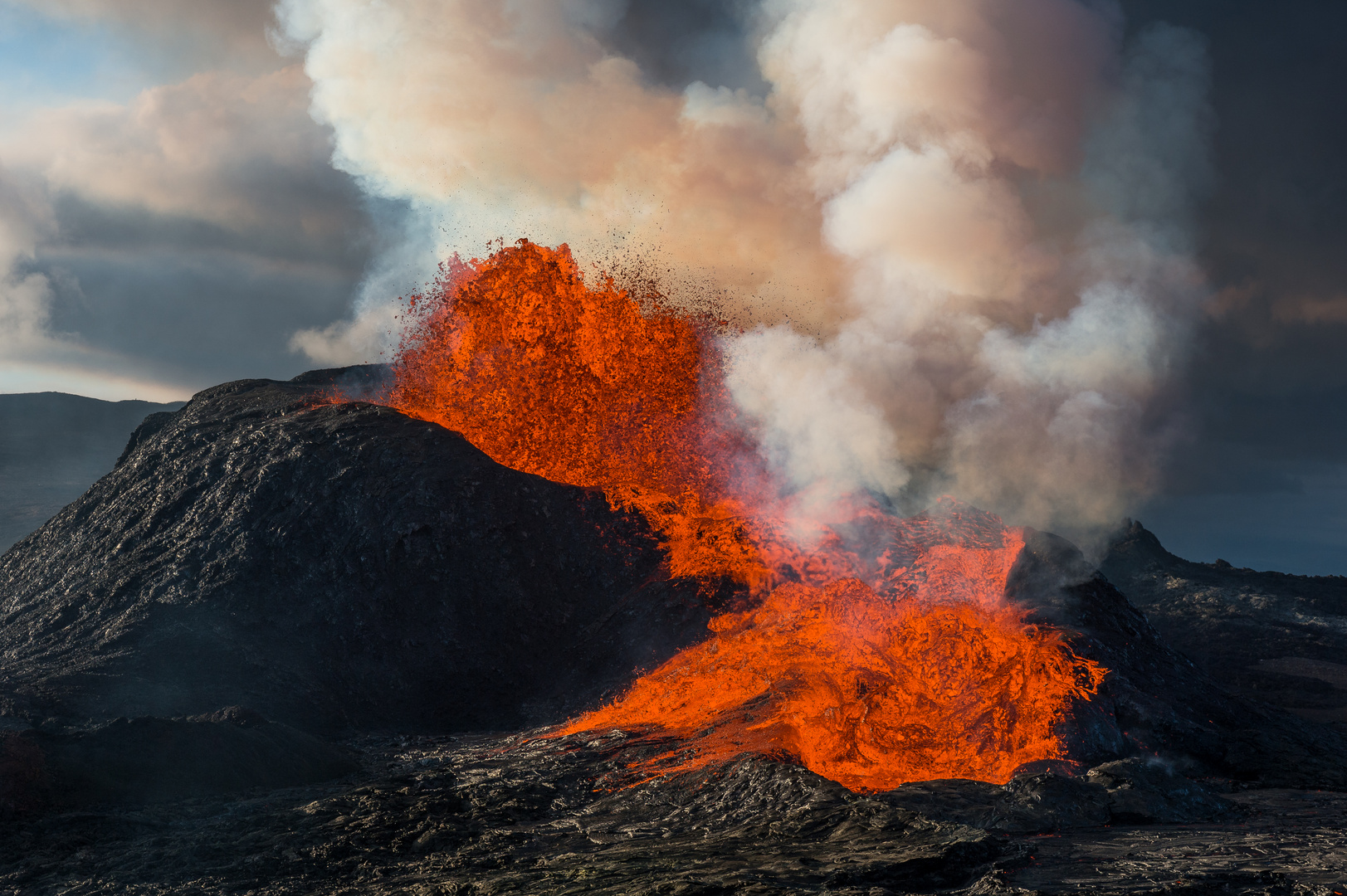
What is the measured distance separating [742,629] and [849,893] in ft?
47.2

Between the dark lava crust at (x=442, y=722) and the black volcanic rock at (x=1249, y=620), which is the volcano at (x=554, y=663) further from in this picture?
the black volcanic rock at (x=1249, y=620)

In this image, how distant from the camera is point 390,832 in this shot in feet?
42.9

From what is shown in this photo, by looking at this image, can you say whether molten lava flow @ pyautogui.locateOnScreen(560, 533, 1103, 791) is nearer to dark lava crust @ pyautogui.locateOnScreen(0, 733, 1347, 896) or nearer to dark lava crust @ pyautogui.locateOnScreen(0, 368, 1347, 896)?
dark lava crust @ pyautogui.locateOnScreen(0, 368, 1347, 896)

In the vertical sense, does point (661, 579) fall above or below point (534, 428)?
below

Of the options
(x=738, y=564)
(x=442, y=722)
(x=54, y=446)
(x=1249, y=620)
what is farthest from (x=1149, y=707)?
(x=54, y=446)

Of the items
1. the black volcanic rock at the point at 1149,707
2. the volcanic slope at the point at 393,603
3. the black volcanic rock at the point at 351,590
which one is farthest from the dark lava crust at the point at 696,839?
the black volcanic rock at the point at 351,590

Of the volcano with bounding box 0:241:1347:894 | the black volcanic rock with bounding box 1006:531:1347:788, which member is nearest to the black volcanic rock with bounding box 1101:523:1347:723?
the volcano with bounding box 0:241:1347:894

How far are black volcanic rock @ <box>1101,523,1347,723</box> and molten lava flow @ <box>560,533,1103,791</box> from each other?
15.5m

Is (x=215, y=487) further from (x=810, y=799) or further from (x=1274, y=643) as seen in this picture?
(x=1274, y=643)

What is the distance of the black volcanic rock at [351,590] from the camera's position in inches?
902

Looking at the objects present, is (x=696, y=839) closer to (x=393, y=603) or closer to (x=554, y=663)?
(x=554, y=663)

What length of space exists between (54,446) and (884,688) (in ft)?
316

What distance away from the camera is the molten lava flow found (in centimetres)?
1661

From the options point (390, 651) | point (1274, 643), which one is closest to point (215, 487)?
point (390, 651)
